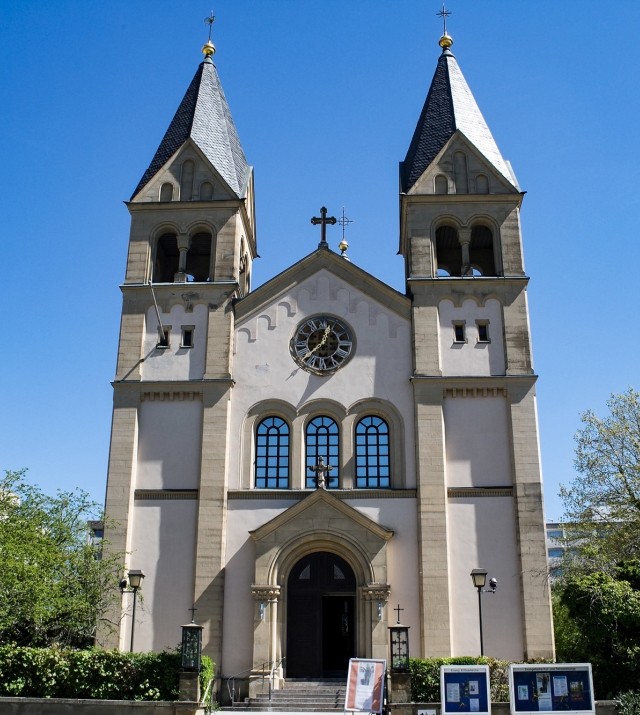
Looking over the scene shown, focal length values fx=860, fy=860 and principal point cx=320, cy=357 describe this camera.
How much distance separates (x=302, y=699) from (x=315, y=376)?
10.9 m

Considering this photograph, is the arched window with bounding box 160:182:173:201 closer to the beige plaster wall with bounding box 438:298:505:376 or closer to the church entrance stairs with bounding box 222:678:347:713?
the beige plaster wall with bounding box 438:298:505:376

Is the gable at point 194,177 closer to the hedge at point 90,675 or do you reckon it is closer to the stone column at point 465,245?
the stone column at point 465,245

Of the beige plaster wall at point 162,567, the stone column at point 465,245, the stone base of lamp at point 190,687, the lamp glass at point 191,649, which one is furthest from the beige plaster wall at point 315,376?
the stone base of lamp at point 190,687

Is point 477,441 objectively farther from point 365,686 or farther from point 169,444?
point 365,686

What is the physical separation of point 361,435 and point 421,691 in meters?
9.86

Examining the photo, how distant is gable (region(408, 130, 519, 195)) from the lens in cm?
3350

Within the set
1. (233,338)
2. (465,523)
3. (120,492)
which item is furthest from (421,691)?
(233,338)

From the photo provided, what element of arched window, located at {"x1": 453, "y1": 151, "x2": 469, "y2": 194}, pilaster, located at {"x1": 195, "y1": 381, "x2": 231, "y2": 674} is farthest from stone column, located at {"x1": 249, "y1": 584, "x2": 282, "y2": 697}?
arched window, located at {"x1": 453, "y1": 151, "x2": 469, "y2": 194}

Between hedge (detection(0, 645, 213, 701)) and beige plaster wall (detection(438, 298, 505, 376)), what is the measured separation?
1395 centimetres

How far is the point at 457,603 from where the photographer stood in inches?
1086

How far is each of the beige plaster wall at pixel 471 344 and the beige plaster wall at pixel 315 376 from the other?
1.37 metres

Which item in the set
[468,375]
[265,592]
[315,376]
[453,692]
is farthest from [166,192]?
[453,692]

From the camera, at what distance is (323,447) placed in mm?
30250

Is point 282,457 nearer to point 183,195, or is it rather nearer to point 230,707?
point 230,707
